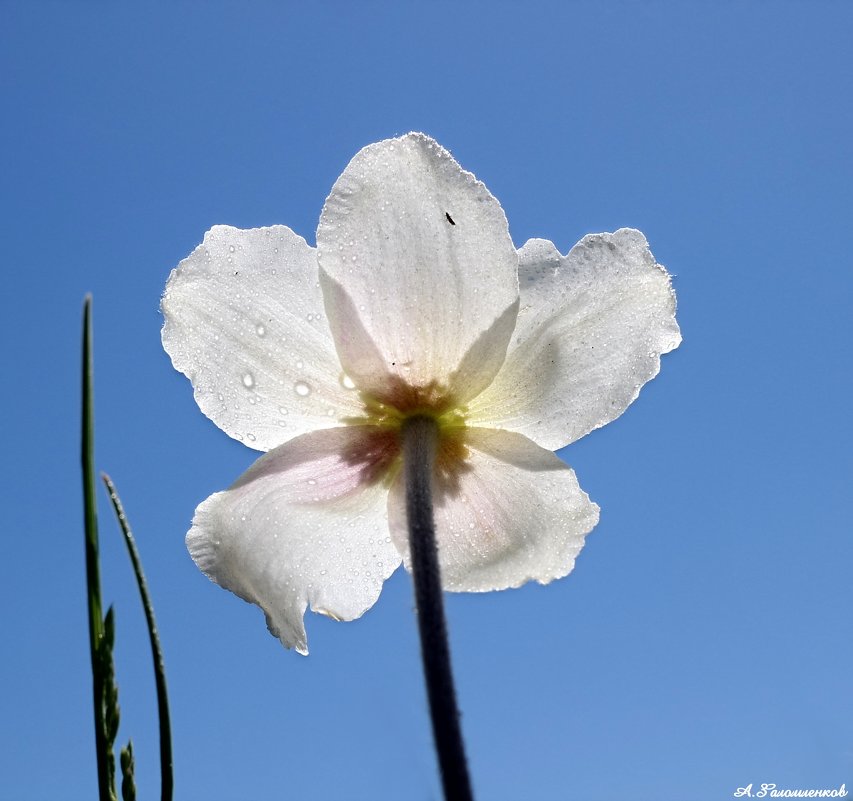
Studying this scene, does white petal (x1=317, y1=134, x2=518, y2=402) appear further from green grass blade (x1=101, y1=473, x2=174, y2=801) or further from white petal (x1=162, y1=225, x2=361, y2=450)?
green grass blade (x1=101, y1=473, x2=174, y2=801)

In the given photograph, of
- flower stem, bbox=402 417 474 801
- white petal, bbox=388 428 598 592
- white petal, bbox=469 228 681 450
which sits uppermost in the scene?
white petal, bbox=469 228 681 450

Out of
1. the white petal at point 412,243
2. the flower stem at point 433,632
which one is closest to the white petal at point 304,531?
the flower stem at point 433,632

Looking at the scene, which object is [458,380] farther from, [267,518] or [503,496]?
[267,518]

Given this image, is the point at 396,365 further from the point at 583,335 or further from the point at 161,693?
the point at 161,693

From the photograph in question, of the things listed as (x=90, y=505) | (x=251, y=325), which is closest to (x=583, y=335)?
(x=251, y=325)

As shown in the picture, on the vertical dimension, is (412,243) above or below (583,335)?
above

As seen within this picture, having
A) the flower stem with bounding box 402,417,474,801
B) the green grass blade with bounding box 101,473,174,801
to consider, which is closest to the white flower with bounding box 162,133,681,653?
the flower stem with bounding box 402,417,474,801
